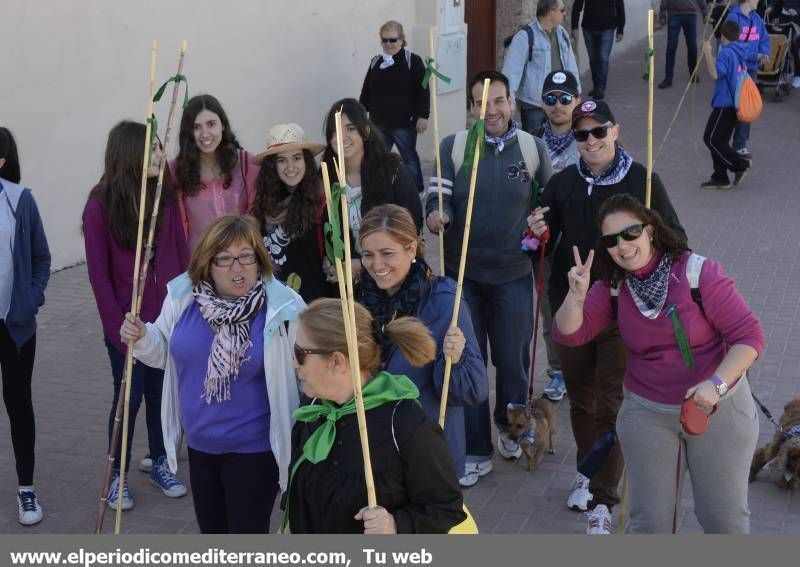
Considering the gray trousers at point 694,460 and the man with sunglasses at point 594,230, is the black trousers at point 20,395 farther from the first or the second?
the gray trousers at point 694,460

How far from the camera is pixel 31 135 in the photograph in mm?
9594

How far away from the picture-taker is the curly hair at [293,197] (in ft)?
19.3

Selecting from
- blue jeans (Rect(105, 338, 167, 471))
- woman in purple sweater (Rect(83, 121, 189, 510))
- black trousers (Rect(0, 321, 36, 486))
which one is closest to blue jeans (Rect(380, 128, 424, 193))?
woman in purple sweater (Rect(83, 121, 189, 510))

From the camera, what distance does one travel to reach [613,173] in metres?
5.63

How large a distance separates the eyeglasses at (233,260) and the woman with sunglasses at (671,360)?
1.22 metres

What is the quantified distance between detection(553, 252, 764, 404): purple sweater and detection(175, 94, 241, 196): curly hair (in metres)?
2.38

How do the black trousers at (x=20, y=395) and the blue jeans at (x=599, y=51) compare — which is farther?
the blue jeans at (x=599, y=51)

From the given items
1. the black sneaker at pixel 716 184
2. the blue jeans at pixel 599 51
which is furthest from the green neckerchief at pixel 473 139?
the blue jeans at pixel 599 51

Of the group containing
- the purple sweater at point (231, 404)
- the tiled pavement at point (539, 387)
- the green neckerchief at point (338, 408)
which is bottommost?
the tiled pavement at point (539, 387)

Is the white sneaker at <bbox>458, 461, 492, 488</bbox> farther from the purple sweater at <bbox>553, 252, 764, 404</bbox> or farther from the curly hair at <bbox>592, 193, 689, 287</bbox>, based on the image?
the curly hair at <bbox>592, 193, 689, 287</bbox>

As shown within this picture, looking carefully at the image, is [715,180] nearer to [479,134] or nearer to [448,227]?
[448,227]

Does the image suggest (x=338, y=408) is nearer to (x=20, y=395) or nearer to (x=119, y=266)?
(x=119, y=266)

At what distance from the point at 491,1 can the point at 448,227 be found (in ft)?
36.0

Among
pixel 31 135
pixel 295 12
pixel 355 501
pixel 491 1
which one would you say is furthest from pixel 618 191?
pixel 491 1
